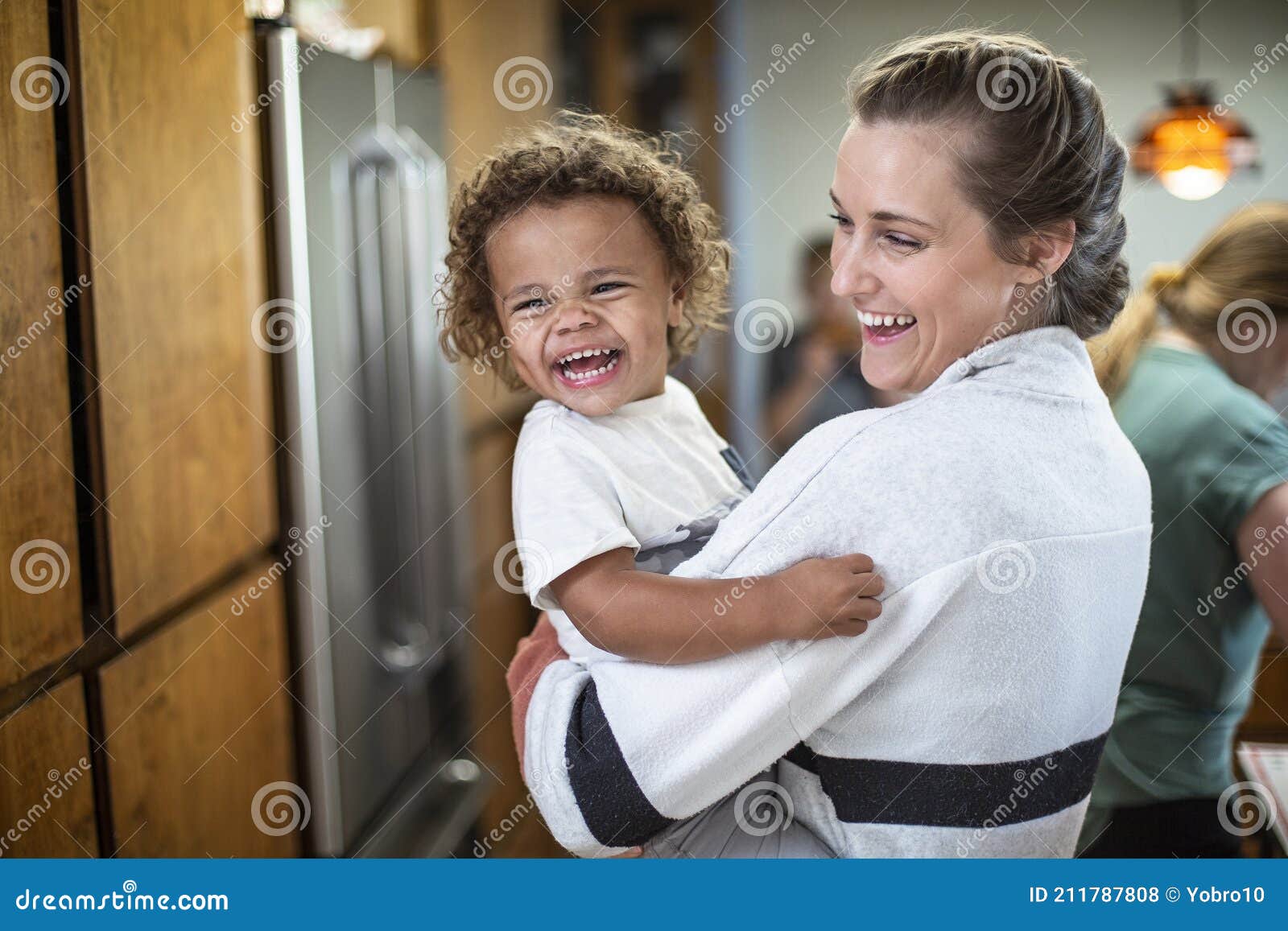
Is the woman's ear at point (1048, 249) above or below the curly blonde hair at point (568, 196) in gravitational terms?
below

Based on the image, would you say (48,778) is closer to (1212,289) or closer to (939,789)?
(939,789)

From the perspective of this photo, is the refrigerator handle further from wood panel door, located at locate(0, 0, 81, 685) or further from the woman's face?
the woman's face

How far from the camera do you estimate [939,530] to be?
0.73 meters

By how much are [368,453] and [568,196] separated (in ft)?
3.65

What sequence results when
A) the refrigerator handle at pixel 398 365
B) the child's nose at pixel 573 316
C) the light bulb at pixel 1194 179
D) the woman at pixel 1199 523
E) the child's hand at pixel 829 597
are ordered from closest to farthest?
1. the child's hand at pixel 829 597
2. the child's nose at pixel 573 316
3. the woman at pixel 1199 523
4. the refrigerator handle at pixel 398 365
5. the light bulb at pixel 1194 179

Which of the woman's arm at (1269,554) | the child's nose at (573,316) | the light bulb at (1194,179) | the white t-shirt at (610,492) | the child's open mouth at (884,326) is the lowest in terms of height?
the woman's arm at (1269,554)

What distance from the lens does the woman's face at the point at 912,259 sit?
768 mm

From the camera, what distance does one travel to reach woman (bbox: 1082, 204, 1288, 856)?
1.09 metres

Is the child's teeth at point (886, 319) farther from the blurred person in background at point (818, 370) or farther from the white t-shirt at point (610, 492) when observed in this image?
the white t-shirt at point (610, 492)

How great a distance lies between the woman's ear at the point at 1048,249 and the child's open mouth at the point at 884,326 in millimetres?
92

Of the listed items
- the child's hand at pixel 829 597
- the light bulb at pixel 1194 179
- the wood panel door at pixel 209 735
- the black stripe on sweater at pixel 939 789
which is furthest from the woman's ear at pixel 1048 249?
the light bulb at pixel 1194 179

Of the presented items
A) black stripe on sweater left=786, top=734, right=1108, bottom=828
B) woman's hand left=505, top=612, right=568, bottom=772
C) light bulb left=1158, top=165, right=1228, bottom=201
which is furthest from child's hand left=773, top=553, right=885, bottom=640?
light bulb left=1158, top=165, right=1228, bottom=201
